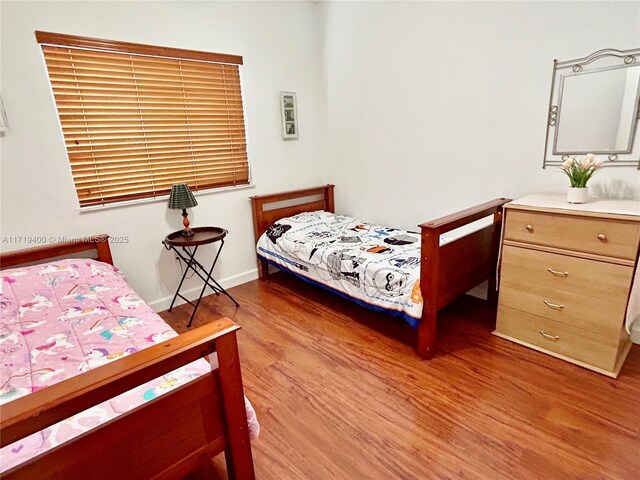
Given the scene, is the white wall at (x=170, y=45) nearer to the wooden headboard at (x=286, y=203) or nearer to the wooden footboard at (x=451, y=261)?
the wooden headboard at (x=286, y=203)

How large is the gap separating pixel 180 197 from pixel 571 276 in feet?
8.34

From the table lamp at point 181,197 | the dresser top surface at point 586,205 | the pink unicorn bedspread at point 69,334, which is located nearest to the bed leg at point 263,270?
the table lamp at point 181,197

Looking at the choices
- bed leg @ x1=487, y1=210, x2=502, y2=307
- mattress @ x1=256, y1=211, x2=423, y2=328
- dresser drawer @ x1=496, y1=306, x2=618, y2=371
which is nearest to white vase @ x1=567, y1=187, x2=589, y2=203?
bed leg @ x1=487, y1=210, x2=502, y2=307

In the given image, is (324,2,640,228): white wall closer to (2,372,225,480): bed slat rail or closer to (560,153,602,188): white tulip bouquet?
(560,153,602,188): white tulip bouquet

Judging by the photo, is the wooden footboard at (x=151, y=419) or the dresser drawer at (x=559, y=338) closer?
the wooden footboard at (x=151, y=419)

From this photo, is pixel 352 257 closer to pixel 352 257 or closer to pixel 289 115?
pixel 352 257

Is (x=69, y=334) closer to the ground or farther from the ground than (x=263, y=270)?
farther from the ground

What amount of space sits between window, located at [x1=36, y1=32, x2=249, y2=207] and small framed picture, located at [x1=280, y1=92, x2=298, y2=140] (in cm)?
41

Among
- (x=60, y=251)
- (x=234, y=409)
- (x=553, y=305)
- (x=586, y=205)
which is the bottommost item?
(x=553, y=305)

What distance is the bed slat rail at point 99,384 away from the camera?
756 millimetres

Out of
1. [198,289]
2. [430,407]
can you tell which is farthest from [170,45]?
[430,407]

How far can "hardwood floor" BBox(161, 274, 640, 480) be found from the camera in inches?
56.4

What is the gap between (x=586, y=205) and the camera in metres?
1.88

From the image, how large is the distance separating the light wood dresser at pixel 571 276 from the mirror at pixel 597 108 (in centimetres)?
29
